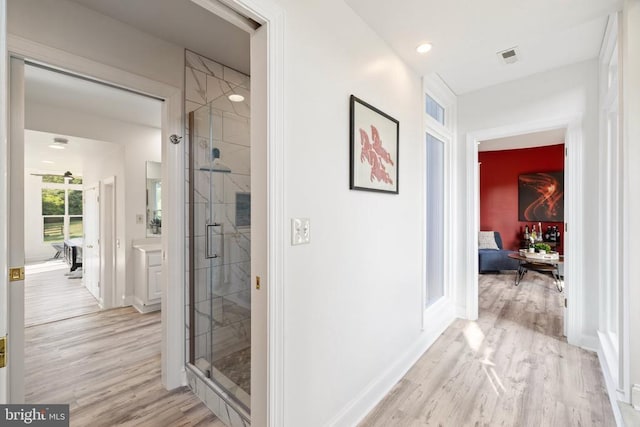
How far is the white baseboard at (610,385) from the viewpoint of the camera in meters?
1.71

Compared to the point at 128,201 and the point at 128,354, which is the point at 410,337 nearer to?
the point at 128,354

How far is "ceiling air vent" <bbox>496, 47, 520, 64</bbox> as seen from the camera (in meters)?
2.53

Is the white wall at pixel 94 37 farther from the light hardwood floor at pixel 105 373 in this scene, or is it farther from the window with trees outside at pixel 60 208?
the window with trees outside at pixel 60 208

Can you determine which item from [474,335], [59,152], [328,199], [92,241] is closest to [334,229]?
[328,199]

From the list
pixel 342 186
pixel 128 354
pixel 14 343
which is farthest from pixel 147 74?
pixel 128 354

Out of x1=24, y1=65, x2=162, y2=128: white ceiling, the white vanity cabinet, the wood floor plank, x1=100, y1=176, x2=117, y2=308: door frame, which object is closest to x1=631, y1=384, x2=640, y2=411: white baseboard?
the wood floor plank

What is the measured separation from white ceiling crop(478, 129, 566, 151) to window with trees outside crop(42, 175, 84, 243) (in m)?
10.5

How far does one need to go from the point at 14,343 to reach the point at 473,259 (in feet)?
12.9

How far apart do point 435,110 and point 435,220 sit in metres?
1.18

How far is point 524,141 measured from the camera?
5.49m

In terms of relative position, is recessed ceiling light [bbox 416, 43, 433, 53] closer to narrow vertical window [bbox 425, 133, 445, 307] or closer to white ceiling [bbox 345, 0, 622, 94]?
white ceiling [bbox 345, 0, 622, 94]

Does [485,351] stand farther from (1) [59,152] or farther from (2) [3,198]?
(1) [59,152]

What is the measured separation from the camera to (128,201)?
406 cm

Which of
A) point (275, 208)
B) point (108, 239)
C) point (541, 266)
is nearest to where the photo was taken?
point (275, 208)
